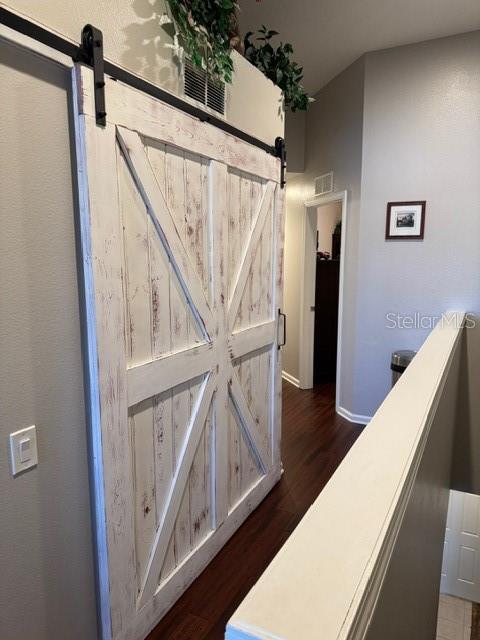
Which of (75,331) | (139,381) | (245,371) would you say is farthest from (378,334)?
(75,331)

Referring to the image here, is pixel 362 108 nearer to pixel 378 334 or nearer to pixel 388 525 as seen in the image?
pixel 378 334

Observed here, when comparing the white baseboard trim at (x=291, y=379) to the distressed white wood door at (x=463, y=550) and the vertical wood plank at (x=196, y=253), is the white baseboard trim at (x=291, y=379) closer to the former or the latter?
the distressed white wood door at (x=463, y=550)

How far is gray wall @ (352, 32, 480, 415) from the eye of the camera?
133 inches

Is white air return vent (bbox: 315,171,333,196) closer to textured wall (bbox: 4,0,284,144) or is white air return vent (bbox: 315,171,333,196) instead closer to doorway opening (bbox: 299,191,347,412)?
doorway opening (bbox: 299,191,347,412)

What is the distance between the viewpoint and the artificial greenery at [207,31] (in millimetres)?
1678

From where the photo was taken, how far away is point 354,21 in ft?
10.2

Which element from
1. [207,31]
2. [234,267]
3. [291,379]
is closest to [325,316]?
[291,379]

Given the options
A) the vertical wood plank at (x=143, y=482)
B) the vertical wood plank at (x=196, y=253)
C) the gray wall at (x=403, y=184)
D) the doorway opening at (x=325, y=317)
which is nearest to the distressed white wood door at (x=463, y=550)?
the gray wall at (x=403, y=184)

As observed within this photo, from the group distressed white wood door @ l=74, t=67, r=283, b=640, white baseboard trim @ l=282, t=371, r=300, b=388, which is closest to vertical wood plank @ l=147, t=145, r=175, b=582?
distressed white wood door @ l=74, t=67, r=283, b=640

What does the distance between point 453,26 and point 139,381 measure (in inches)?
138

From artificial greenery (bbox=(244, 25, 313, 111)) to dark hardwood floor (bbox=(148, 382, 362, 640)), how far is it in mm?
2563

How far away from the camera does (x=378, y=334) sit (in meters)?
3.88

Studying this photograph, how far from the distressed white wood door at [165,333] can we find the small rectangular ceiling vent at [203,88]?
12 cm

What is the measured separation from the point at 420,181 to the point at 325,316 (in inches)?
81.7
